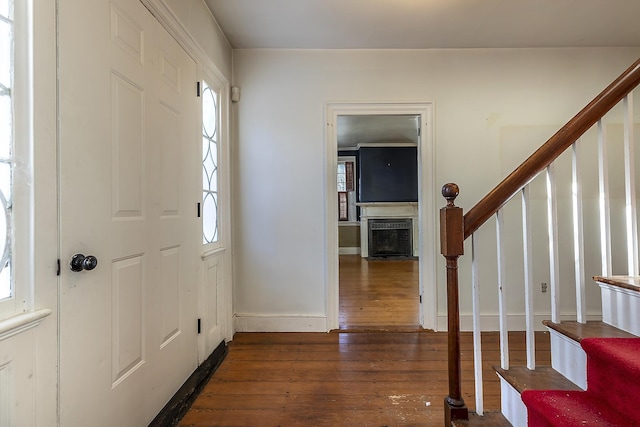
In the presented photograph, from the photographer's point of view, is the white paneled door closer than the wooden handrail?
Yes

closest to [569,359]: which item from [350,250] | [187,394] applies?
[187,394]

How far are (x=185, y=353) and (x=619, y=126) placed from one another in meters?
3.82

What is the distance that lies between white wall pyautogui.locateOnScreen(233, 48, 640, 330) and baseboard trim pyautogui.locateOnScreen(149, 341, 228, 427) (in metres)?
0.66

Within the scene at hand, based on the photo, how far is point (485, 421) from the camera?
4.13ft

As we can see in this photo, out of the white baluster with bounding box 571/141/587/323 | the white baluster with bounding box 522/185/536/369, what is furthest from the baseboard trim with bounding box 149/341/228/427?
the white baluster with bounding box 571/141/587/323

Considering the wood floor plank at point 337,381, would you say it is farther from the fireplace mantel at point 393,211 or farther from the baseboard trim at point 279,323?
the fireplace mantel at point 393,211

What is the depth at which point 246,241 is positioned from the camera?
9.18ft

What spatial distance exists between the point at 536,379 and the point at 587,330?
272 millimetres

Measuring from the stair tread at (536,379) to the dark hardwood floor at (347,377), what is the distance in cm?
55

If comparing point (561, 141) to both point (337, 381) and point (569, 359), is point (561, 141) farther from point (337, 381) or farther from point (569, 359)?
point (337, 381)

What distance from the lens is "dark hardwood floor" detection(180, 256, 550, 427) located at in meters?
1.66

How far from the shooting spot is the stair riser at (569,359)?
115 centimetres

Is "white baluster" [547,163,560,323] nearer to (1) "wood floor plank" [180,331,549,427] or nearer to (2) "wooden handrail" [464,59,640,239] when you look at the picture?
(2) "wooden handrail" [464,59,640,239]

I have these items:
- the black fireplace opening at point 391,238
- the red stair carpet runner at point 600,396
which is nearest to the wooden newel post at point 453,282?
the red stair carpet runner at point 600,396
